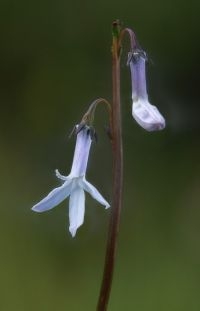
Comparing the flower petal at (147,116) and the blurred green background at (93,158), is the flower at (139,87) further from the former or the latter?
the blurred green background at (93,158)

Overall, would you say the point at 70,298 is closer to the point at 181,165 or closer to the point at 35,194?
the point at 35,194

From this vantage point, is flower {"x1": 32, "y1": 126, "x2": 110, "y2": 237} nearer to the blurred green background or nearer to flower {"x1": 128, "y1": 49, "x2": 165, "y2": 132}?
flower {"x1": 128, "y1": 49, "x2": 165, "y2": 132}

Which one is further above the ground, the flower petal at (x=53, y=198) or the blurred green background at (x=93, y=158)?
the blurred green background at (x=93, y=158)

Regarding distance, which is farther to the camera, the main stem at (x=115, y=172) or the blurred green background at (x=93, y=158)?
the blurred green background at (x=93, y=158)

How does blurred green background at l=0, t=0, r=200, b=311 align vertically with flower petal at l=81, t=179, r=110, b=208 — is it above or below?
above

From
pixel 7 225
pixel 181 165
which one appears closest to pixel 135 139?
pixel 181 165

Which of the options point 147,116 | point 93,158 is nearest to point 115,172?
point 147,116

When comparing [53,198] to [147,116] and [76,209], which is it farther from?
[147,116]

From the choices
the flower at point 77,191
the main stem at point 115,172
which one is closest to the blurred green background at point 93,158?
the flower at point 77,191

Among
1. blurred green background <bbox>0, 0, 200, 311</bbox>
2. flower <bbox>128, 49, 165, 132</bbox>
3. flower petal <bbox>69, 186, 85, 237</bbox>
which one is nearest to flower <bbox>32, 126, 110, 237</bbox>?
flower petal <bbox>69, 186, 85, 237</bbox>
